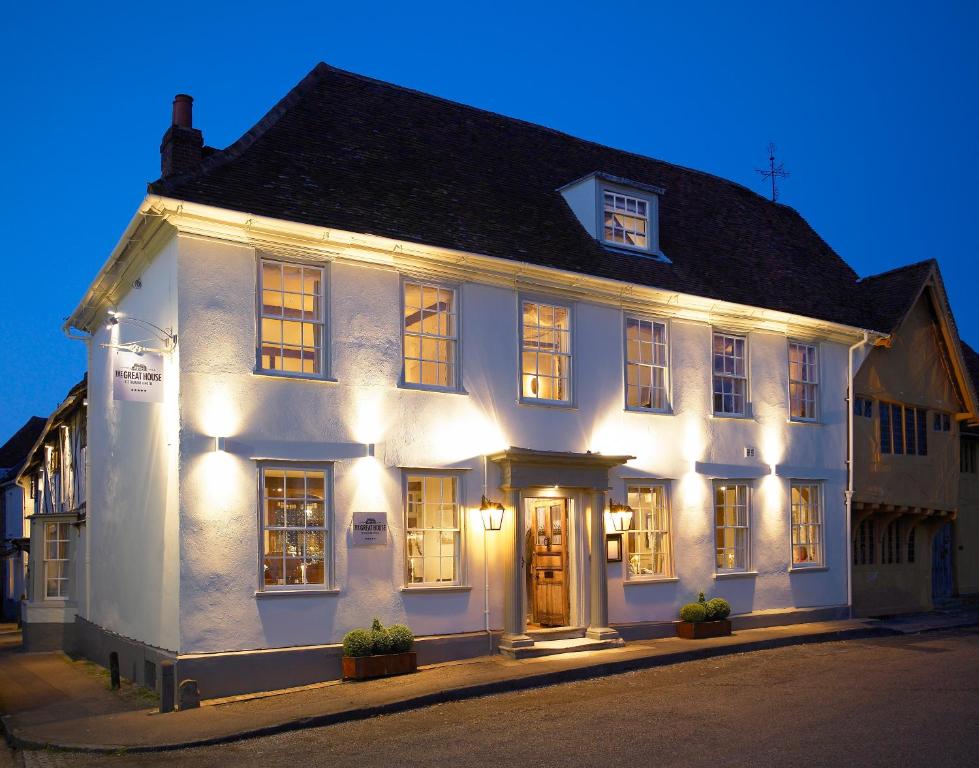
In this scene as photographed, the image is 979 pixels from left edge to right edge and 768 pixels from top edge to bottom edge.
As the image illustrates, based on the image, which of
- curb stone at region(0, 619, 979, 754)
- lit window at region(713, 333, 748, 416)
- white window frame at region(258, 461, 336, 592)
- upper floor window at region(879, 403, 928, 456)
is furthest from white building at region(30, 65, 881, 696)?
upper floor window at region(879, 403, 928, 456)

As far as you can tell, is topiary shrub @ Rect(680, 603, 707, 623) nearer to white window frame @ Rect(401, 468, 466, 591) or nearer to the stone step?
the stone step

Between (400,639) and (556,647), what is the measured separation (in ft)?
9.30

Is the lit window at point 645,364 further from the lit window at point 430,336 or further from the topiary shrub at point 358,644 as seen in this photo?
the topiary shrub at point 358,644

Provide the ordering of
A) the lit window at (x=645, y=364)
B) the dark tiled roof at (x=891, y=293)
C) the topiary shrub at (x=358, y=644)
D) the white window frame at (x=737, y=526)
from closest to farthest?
the topiary shrub at (x=358, y=644) → the lit window at (x=645, y=364) → the white window frame at (x=737, y=526) → the dark tiled roof at (x=891, y=293)

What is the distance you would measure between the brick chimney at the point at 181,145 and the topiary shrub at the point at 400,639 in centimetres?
761

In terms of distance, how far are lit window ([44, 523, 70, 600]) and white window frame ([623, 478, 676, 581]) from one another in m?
12.6

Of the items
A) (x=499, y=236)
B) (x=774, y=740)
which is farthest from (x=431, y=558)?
(x=774, y=740)

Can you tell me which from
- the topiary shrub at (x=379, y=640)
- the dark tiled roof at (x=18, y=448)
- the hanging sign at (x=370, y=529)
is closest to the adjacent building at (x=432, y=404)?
the hanging sign at (x=370, y=529)

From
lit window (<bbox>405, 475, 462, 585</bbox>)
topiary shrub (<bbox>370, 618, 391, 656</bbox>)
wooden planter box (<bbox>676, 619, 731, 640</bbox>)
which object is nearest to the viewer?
topiary shrub (<bbox>370, 618, 391, 656</bbox>)

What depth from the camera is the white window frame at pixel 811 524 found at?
20.3m

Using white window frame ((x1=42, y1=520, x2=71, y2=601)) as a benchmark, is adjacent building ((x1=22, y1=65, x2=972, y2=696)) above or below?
above

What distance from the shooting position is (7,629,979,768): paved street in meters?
9.61

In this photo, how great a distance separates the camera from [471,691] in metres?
13.0

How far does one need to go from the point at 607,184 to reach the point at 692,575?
739 cm
